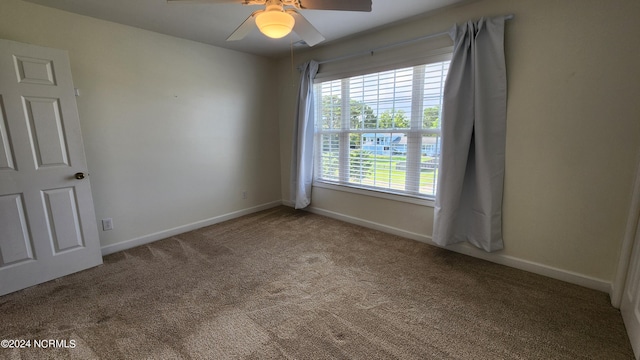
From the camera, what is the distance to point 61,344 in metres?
1.64

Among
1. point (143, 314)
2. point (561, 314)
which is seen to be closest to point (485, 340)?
point (561, 314)

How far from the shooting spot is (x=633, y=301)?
1.67 m

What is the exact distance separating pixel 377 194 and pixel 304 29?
6.91ft

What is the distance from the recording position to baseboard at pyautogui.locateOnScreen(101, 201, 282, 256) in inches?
114

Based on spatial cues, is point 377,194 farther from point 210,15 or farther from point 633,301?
point 210,15

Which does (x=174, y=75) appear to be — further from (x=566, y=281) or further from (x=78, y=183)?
(x=566, y=281)

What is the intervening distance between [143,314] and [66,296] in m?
0.77

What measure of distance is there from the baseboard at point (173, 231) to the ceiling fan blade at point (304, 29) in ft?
8.84

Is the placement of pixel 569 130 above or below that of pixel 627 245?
above

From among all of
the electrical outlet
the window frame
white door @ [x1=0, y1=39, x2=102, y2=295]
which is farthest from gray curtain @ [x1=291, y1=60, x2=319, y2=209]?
white door @ [x1=0, y1=39, x2=102, y2=295]

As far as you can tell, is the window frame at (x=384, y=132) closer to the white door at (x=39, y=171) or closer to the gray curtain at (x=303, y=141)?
the gray curtain at (x=303, y=141)

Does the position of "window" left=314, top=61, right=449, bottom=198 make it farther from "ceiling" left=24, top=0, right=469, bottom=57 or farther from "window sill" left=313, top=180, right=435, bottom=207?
"ceiling" left=24, top=0, right=469, bottom=57

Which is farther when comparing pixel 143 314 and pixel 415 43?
pixel 415 43

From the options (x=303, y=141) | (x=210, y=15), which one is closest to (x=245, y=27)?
(x=210, y=15)
